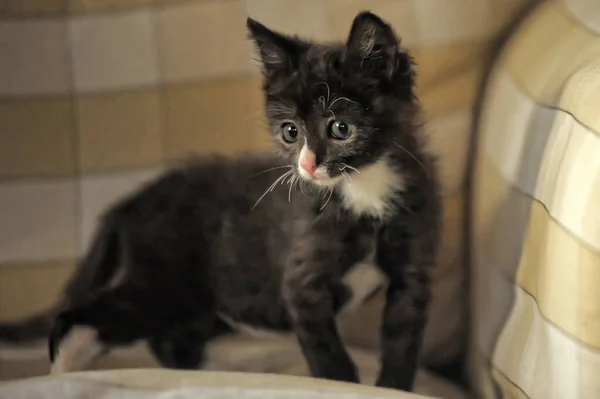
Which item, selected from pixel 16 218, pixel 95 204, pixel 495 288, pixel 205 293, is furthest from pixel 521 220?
pixel 16 218

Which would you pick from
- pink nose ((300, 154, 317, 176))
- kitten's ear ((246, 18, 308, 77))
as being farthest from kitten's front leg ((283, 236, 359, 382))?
kitten's ear ((246, 18, 308, 77))

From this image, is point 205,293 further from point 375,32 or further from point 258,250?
point 375,32

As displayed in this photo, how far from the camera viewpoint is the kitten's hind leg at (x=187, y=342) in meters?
0.96

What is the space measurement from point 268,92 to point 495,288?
0.37 meters

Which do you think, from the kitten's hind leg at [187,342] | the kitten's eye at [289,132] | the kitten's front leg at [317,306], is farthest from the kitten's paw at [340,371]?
the kitten's eye at [289,132]

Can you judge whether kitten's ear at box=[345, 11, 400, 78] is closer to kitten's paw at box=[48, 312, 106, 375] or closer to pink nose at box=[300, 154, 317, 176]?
pink nose at box=[300, 154, 317, 176]

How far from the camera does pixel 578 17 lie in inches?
32.5

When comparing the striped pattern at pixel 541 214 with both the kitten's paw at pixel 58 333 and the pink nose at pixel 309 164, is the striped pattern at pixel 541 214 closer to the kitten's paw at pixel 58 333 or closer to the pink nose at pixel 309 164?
the pink nose at pixel 309 164

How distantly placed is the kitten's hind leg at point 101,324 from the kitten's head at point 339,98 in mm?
293

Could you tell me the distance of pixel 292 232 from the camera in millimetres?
895

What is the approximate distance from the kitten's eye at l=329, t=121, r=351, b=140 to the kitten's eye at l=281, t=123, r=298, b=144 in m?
0.05

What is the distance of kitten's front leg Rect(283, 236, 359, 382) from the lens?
864 millimetres

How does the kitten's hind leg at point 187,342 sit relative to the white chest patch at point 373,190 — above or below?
below

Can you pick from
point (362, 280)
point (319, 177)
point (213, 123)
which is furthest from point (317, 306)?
point (213, 123)
